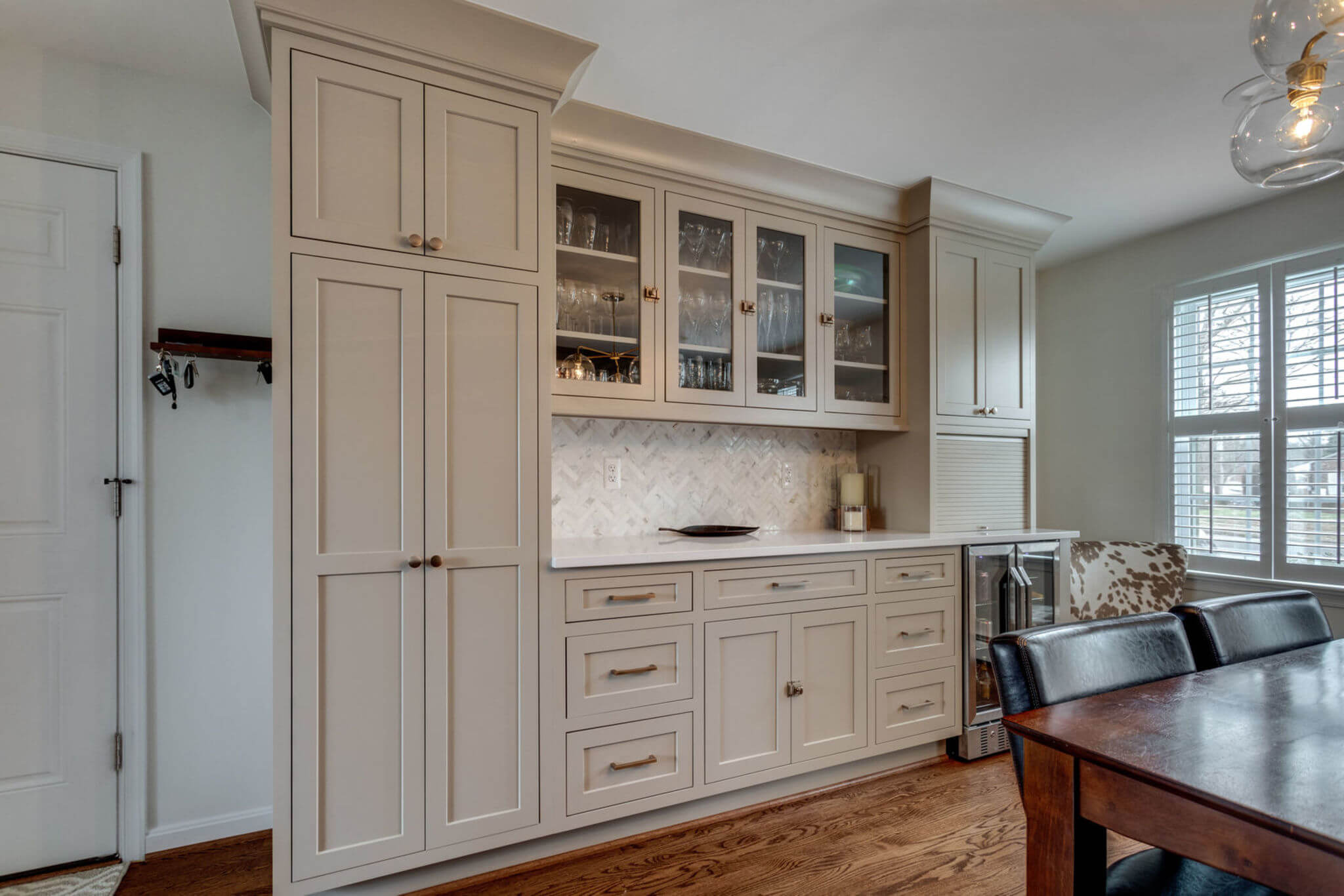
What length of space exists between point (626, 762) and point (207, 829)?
1.42 meters

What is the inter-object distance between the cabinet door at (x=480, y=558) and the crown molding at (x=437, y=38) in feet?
2.07

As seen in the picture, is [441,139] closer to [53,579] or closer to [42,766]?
[53,579]

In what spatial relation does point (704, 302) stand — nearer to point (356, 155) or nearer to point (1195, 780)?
point (356, 155)

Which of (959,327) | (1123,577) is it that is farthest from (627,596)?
(1123,577)

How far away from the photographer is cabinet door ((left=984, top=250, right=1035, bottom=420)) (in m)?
3.17

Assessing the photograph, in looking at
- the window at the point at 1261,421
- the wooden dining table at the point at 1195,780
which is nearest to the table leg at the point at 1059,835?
the wooden dining table at the point at 1195,780

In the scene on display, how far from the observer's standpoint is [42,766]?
1.99 m

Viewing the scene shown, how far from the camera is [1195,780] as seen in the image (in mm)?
860

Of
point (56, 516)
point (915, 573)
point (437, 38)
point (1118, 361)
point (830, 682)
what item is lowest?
point (830, 682)

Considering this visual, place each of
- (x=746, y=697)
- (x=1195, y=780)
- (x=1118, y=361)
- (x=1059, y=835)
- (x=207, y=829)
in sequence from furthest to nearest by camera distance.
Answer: (x=1118, y=361), (x=746, y=697), (x=207, y=829), (x=1059, y=835), (x=1195, y=780)

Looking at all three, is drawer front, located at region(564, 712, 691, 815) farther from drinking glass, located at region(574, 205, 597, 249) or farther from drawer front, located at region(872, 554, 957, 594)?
drinking glass, located at region(574, 205, 597, 249)

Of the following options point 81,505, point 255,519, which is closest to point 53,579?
point 81,505

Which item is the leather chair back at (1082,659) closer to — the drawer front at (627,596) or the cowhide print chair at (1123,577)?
the drawer front at (627,596)

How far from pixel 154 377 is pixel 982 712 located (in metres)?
3.41
